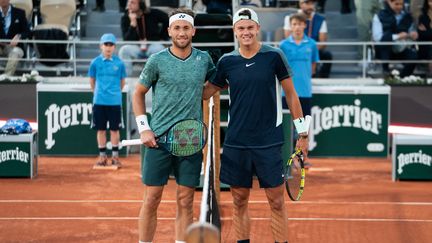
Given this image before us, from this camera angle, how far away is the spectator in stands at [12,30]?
746 inches

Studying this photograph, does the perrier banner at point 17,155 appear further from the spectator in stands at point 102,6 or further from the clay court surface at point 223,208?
the spectator in stands at point 102,6

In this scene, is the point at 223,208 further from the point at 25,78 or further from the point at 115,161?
the point at 25,78

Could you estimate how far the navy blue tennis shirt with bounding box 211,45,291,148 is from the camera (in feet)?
29.7

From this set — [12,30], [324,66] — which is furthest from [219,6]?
[12,30]

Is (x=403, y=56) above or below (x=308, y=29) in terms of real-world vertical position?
below

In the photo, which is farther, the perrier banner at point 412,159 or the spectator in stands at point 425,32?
the spectator in stands at point 425,32

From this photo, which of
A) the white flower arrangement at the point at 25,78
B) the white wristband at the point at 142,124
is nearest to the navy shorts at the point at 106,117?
the white flower arrangement at the point at 25,78

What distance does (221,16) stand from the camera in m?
14.6

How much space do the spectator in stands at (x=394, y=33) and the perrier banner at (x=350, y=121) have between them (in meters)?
1.76

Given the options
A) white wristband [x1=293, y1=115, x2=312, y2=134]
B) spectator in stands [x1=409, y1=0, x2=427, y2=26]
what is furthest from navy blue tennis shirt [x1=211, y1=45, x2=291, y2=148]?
spectator in stands [x1=409, y1=0, x2=427, y2=26]

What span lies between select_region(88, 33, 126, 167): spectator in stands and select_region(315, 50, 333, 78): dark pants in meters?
4.41

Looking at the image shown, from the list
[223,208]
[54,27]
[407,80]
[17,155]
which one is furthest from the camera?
[54,27]

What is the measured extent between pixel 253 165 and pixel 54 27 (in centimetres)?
1091

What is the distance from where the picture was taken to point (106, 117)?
16.0 m
